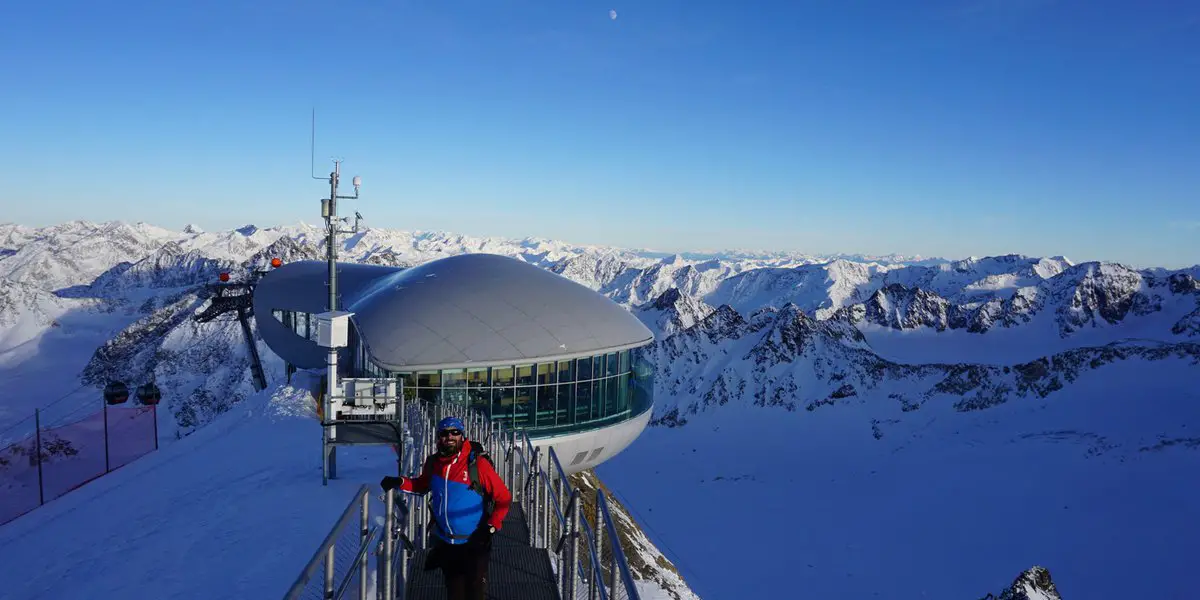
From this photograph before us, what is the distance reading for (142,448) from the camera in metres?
29.6

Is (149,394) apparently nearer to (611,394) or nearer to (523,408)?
(523,408)

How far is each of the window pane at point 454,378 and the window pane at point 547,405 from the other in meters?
2.47

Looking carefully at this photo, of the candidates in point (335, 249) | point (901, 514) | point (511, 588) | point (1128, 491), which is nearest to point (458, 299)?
point (335, 249)

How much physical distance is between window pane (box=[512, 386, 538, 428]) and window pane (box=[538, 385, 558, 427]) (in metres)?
0.28

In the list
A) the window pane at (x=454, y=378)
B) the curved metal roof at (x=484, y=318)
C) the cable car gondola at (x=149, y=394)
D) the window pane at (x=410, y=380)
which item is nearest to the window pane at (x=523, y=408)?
the curved metal roof at (x=484, y=318)

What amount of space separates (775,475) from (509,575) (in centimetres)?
11531

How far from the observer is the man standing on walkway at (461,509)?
677 centimetres

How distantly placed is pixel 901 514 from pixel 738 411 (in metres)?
66.3

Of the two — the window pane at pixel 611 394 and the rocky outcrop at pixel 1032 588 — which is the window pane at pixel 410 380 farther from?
the rocky outcrop at pixel 1032 588

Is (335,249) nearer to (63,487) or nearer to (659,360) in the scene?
(63,487)

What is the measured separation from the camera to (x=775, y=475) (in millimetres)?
116312

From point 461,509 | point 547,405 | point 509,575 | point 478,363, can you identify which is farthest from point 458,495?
point 547,405

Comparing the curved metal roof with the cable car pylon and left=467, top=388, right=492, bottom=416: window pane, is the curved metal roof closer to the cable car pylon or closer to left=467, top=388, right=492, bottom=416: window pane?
left=467, top=388, right=492, bottom=416: window pane

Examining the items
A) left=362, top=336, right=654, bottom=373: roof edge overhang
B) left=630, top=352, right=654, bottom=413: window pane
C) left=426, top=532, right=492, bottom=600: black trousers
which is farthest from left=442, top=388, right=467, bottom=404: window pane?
left=426, top=532, right=492, bottom=600: black trousers
